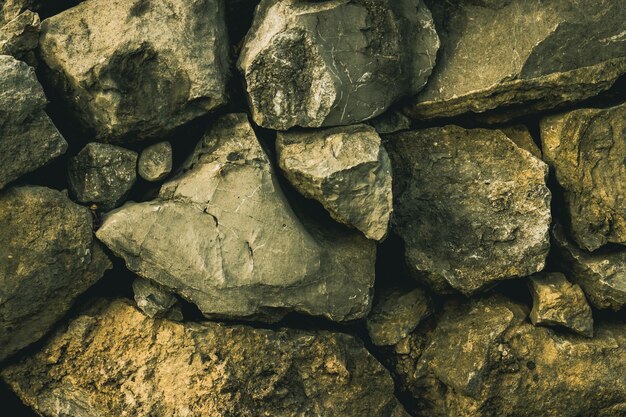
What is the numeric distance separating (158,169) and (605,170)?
2637mm

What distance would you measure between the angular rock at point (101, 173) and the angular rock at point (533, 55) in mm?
1902

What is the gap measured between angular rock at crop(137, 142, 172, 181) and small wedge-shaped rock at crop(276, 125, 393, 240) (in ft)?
2.22

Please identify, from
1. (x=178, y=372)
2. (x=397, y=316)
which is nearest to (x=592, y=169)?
(x=397, y=316)

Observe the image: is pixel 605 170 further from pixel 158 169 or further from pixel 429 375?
pixel 158 169

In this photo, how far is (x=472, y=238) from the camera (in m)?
4.63

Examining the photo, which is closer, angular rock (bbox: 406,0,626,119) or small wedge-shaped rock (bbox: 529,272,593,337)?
angular rock (bbox: 406,0,626,119)

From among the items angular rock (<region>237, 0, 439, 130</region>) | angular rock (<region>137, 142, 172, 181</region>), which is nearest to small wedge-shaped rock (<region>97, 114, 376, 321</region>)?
angular rock (<region>137, 142, 172, 181</region>)

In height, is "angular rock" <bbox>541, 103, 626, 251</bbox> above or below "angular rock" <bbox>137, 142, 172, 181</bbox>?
below

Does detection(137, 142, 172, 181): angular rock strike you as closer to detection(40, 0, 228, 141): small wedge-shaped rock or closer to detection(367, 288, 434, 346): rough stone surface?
detection(40, 0, 228, 141): small wedge-shaped rock

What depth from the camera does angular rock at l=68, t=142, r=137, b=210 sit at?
4.38m

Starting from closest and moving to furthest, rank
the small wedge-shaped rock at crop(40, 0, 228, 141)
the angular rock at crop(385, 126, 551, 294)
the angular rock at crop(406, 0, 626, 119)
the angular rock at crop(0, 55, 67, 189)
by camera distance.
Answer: the angular rock at crop(0, 55, 67, 189), the small wedge-shaped rock at crop(40, 0, 228, 141), the angular rock at crop(406, 0, 626, 119), the angular rock at crop(385, 126, 551, 294)

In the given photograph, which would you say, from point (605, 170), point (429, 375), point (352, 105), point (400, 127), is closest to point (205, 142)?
point (352, 105)

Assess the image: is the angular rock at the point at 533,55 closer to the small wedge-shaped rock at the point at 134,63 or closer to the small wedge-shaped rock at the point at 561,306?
the small wedge-shaped rock at the point at 561,306

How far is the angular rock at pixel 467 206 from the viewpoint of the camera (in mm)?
4590
